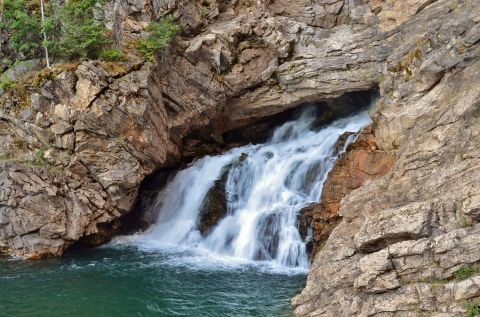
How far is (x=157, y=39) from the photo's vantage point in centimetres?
2120

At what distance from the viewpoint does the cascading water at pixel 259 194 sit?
18.7 m

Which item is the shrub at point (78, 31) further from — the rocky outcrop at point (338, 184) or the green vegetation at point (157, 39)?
the rocky outcrop at point (338, 184)

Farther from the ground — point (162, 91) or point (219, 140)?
point (162, 91)

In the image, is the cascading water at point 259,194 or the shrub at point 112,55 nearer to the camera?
the cascading water at point 259,194

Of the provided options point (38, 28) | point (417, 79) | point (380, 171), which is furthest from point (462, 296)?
point (38, 28)

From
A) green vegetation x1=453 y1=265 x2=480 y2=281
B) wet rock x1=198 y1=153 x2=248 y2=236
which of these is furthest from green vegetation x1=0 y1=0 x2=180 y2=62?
green vegetation x1=453 y1=265 x2=480 y2=281

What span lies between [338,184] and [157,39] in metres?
10.5

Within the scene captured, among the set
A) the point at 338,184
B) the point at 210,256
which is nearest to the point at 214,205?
the point at 210,256

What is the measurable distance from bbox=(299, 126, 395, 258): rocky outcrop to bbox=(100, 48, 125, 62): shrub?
10.4 m

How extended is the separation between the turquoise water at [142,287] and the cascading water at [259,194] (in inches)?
51.2

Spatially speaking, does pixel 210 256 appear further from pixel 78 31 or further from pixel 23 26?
pixel 23 26

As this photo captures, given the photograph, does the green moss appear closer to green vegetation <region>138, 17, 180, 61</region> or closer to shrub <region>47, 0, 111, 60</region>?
shrub <region>47, 0, 111, 60</region>

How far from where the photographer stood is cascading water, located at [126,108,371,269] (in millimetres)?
18703

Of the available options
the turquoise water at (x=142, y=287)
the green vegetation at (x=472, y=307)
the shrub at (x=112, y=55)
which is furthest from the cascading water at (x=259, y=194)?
the green vegetation at (x=472, y=307)
